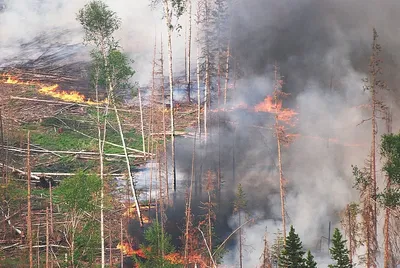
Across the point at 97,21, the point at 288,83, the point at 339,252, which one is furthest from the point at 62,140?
the point at 339,252

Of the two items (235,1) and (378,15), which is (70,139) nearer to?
(235,1)

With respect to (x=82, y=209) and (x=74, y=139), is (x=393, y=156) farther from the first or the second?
(x=74, y=139)

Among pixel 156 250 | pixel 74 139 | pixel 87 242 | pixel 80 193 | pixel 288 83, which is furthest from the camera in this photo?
pixel 288 83

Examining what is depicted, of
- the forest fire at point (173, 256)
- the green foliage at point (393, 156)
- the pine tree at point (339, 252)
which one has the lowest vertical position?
the forest fire at point (173, 256)

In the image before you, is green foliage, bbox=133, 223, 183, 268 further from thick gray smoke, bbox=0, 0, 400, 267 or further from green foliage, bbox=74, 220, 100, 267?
thick gray smoke, bbox=0, 0, 400, 267

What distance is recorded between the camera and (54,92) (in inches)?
1829

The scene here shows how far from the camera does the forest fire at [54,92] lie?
45.4 meters

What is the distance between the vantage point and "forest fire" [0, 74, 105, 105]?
45.4 meters

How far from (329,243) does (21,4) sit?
1952 inches

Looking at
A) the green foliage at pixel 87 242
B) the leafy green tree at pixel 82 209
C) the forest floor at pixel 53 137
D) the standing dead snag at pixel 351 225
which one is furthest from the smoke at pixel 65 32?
the standing dead snag at pixel 351 225

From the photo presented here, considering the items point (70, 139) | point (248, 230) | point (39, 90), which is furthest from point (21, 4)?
point (248, 230)

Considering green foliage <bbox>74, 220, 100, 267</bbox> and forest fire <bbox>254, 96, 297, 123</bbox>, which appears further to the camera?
forest fire <bbox>254, 96, 297, 123</bbox>

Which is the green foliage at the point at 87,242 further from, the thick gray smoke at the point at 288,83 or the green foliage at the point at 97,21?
the green foliage at the point at 97,21

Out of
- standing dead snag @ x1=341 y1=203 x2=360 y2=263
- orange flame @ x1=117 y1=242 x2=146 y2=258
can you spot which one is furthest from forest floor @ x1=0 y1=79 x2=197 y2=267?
standing dead snag @ x1=341 y1=203 x2=360 y2=263
